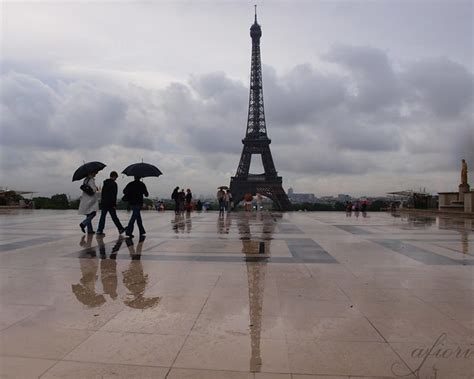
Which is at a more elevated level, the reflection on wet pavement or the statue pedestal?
the statue pedestal

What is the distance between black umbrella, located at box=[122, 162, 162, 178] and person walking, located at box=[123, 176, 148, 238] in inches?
15.6

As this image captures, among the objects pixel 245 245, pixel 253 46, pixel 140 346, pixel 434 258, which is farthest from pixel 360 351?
pixel 253 46

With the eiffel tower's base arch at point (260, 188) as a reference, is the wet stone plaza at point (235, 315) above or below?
below

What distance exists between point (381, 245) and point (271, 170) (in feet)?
188

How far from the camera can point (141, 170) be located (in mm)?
12180

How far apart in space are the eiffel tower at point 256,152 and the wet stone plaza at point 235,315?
55775 mm

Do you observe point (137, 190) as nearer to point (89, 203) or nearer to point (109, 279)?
point (89, 203)

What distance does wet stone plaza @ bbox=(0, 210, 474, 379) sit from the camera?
130 inches

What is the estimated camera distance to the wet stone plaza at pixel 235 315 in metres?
3.29

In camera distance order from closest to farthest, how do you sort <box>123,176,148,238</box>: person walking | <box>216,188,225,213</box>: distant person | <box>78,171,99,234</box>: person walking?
<box>123,176,148,238</box>: person walking → <box>78,171,99,234</box>: person walking → <box>216,188,225,213</box>: distant person

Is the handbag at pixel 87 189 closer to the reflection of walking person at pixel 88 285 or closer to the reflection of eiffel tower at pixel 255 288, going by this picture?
the reflection of walking person at pixel 88 285

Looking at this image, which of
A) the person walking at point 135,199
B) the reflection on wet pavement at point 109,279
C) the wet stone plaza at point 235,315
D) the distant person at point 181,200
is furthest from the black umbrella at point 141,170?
the distant person at point 181,200

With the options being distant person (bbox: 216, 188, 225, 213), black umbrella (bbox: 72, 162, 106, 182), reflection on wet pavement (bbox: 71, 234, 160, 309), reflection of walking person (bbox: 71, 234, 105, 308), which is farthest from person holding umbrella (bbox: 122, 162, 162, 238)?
distant person (bbox: 216, 188, 225, 213)

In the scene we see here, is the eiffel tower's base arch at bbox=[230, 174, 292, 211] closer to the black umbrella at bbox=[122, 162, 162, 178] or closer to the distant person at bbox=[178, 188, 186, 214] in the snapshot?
the distant person at bbox=[178, 188, 186, 214]
